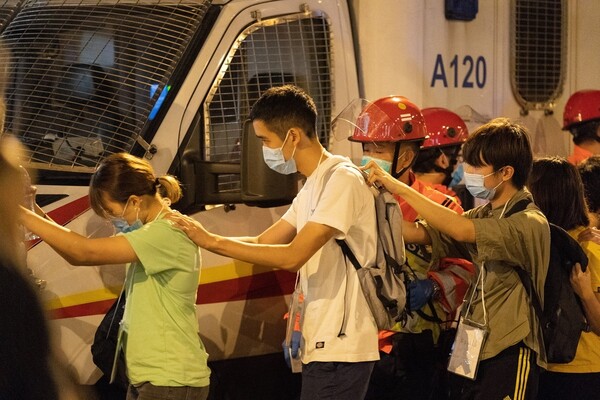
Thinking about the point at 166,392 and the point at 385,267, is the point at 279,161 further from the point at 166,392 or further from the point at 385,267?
the point at 166,392

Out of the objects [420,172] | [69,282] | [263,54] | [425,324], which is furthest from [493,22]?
[69,282]

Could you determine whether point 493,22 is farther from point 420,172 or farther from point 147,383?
point 147,383

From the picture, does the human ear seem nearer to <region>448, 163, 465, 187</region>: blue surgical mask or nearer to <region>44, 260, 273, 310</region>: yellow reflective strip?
<region>44, 260, 273, 310</region>: yellow reflective strip

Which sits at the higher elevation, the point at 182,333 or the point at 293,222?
the point at 293,222

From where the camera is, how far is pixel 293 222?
405cm

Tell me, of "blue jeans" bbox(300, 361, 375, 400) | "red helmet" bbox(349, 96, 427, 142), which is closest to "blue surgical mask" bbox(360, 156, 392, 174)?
"red helmet" bbox(349, 96, 427, 142)

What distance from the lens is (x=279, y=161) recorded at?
3.82 metres

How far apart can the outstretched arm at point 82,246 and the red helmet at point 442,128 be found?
201 centimetres

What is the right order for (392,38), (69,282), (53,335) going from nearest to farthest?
1. (53,335)
2. (69,282)
3. (392,38)

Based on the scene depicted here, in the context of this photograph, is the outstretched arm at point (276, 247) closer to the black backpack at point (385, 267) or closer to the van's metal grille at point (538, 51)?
the black backpack at point (385, 267)

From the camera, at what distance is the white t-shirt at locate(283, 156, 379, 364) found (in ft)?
12.0

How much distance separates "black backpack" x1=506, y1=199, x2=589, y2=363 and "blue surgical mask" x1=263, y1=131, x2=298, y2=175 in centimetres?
79

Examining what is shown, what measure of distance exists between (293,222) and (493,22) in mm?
2358

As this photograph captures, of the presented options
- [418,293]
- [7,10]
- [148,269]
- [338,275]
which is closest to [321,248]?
[338,275]
